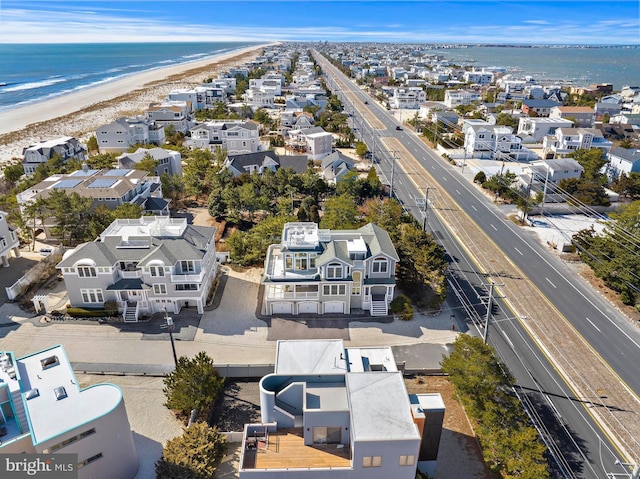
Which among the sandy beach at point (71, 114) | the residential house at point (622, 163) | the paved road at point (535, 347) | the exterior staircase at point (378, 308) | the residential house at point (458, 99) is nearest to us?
the paved road at point (535, 347)

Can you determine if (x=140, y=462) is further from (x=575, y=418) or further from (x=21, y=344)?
(x=575, y=418)

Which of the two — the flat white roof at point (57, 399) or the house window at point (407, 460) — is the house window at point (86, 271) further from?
the house window at point (407, 460)

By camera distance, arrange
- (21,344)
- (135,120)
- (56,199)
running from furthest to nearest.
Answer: (135,120), (56,199), (21,344)

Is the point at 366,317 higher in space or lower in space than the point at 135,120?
lower

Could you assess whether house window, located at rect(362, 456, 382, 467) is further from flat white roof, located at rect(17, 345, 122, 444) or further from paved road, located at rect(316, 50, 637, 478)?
flat white roof, located at rect(17, 345, 122, 444)

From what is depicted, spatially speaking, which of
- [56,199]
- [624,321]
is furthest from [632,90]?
[56,199]

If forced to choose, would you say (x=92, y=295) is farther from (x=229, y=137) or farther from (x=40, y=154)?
(x=229, y=137)

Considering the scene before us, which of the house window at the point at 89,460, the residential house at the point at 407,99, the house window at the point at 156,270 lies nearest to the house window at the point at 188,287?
the house window at the point at 156,270
